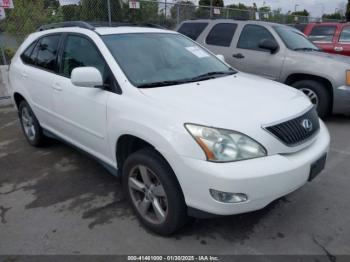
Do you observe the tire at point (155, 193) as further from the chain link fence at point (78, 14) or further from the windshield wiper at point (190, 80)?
the chain link fence at point (78, 14)

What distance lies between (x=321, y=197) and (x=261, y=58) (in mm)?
3694

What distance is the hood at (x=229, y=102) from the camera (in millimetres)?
2471

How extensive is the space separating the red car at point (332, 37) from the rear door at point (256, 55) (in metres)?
3.23

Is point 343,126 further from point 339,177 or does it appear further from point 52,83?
point 52,83

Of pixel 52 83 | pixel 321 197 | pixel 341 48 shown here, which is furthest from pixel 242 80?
pixel 341 48

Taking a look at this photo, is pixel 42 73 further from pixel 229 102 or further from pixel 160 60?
pixel 229 102

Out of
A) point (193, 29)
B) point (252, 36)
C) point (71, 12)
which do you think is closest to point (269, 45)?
point (252, 36)

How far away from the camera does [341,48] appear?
916 cm

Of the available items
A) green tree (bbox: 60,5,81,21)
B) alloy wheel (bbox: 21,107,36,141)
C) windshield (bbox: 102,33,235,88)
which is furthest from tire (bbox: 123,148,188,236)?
green tree (bbox: 60,5,81,21)

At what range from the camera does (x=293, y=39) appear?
6.59 m

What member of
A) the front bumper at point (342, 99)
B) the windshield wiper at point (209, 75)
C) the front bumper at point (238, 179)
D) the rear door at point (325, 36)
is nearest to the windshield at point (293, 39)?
the front bumper at point (342, 99)

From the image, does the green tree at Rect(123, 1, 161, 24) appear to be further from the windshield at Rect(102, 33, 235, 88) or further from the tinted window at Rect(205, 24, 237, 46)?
the windshield at Rect(102, 33, 235, 88)

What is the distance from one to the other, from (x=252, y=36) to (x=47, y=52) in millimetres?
4086

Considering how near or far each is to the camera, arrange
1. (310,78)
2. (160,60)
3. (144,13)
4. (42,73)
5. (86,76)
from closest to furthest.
Answer: (86,76)
(160,60)
(42,73)
(310,78)
(144,13)
